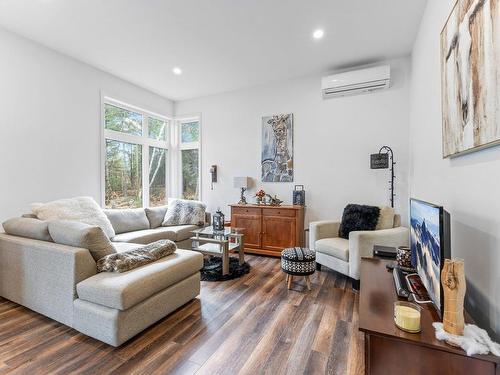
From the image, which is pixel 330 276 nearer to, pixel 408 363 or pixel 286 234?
pixel 286 234

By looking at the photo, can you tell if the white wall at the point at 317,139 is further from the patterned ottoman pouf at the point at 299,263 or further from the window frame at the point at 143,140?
the patterned ottoman pouf at the point at 299,263

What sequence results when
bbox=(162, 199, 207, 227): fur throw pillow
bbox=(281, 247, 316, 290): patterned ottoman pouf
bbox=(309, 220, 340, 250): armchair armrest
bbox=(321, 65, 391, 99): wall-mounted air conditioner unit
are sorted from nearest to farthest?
bbox=(281, 247, 316, 290): patterned ottoman pouf
bbox=(309, 220, 340, 250): armchair armrest
bbox=(321, 65, 391, 99): wall-mounted air conditioner unit
bbox=(162, 199, 207, 227): fur throw pillow

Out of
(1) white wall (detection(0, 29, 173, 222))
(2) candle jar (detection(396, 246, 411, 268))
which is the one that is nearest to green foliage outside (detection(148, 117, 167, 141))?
(1) white wall (detection(0, 29, 173, 222))

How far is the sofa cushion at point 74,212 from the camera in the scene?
2.76 metres

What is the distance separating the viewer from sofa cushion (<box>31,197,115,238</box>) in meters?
2.76

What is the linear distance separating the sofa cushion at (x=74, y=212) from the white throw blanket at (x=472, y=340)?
3.35 m

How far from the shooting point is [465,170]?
56.6 inches

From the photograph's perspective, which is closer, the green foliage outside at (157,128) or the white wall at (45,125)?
the white wall at (45,125)

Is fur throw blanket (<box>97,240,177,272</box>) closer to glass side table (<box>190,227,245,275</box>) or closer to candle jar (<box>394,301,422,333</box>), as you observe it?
glass side table (<box>190,227,245,275</box>)

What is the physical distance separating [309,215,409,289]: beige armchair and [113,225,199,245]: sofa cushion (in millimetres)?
1938

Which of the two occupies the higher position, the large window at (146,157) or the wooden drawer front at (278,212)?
the large window at (146,157)

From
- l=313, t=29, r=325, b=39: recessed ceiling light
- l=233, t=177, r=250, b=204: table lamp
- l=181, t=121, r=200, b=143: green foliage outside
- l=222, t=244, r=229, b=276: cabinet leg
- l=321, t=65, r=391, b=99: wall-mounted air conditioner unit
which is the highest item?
l=313, t=29, r=325, b=39: recessed ceiling light

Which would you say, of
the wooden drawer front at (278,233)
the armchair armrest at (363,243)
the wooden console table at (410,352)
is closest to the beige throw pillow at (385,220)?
the armchair armrest at (363,243)

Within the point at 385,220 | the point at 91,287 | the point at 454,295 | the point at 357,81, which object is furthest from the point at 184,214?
the point at 454,295
